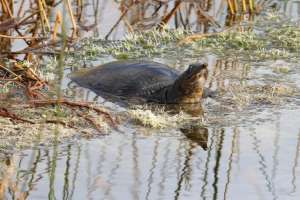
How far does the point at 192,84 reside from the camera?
236 inches

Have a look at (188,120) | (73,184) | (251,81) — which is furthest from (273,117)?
(73,184)

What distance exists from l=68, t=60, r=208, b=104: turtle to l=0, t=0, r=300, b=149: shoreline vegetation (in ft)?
0.71

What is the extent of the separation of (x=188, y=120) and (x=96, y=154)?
3.24ft

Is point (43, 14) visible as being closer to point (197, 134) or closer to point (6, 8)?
A: point (6, 8)

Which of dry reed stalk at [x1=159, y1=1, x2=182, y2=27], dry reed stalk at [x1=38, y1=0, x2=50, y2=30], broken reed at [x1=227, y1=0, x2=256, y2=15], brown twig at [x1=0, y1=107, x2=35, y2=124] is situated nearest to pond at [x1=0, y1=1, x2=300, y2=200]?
brown twig at [x1=0, y1=107, x2=35, y2=124]

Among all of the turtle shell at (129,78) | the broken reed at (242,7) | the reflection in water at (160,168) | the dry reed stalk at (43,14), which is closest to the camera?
the reflection in water at (160,168)

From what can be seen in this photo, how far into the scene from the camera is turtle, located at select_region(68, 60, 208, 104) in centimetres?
605

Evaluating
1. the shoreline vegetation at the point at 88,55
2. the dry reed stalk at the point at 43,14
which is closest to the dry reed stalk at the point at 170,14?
the shoreline vegetation at the point at 88,55

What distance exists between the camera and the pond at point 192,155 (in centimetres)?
413

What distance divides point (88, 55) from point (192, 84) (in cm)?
150

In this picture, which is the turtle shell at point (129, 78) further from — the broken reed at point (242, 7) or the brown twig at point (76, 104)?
the broken reed at point (242, 7)

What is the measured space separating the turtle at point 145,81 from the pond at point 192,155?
0.41 ft

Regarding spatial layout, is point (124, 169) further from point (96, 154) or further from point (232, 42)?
point (232, 42)

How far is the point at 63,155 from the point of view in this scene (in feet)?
15.2
